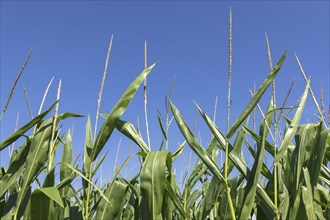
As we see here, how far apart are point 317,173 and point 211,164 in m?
0.49

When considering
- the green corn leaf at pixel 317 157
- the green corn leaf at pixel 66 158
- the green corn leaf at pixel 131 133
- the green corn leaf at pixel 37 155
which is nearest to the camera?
the green corn leaf at pixel 317 157

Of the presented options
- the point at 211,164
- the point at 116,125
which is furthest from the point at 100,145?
the point at 211,164

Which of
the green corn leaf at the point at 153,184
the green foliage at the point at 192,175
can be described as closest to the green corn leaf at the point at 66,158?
the green foliage at the point at 192,175

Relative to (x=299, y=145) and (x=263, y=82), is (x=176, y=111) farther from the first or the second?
(x=299, y=145)

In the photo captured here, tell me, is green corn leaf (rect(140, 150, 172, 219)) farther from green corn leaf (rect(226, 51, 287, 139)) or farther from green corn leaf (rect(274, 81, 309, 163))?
green corn leaf (rect(274, 81, 309, 163))

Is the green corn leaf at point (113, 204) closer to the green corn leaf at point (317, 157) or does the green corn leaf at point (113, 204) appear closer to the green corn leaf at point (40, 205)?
the green corn leaf at point (40, 205)

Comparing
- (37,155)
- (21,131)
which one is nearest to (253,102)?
(37,155)

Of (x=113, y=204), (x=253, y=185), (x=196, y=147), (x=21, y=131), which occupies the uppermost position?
(x=21, y=131)

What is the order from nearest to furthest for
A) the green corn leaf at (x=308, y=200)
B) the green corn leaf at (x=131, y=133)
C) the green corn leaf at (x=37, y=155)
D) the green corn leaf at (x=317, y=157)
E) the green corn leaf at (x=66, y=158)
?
the green corn leaf at (x=308, y=200), the green corn leaf at (x=317, y=157), the green corn leaf at (x=37, y=155), the green corn leaf at (x=131, y=133), the green corn leaf at (x=66, y=158)

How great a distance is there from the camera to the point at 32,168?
5.98ft

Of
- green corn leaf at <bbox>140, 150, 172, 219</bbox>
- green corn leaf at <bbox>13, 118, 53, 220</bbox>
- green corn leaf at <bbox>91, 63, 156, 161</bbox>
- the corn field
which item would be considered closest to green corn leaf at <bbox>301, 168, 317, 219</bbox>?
the corn field

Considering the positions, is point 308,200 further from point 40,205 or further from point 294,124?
point 40,205

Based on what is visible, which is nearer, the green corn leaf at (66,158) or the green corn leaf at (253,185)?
the green corn leaf at (253,185)

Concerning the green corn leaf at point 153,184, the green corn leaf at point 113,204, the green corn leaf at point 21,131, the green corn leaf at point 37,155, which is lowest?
the green corn leaf at point 113,204
